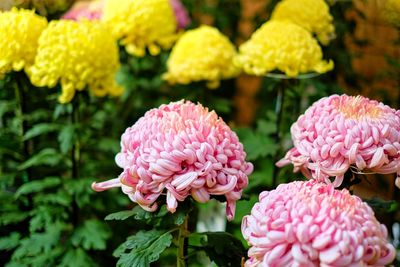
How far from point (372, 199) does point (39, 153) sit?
0.73 metres

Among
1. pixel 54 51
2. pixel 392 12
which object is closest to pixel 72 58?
pixel 54 51

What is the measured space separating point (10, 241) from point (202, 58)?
2.06 feet

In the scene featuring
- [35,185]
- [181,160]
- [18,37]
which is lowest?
[35,185]

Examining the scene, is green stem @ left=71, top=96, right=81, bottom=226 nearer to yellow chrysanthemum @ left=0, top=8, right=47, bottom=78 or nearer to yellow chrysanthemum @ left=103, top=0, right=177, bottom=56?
yellow chrysanthemum @ left=0, top=8, right=47, bottom=78

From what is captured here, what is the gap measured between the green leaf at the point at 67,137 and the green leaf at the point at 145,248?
0.38m

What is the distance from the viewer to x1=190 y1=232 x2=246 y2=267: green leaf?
837mm

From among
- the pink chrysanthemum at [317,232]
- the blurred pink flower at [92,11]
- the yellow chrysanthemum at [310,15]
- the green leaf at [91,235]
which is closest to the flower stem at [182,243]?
the pink chrysanthemum at [317,232]

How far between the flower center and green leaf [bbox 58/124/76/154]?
578 mm

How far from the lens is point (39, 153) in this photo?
1.25m

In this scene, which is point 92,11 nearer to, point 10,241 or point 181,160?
point 10,241

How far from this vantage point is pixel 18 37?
1.03m

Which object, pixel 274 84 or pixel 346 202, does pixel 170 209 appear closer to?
pixel 346 202

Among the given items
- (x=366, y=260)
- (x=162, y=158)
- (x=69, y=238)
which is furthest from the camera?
(x=69, y=238)

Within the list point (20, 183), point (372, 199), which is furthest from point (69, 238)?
point (372, 199)
